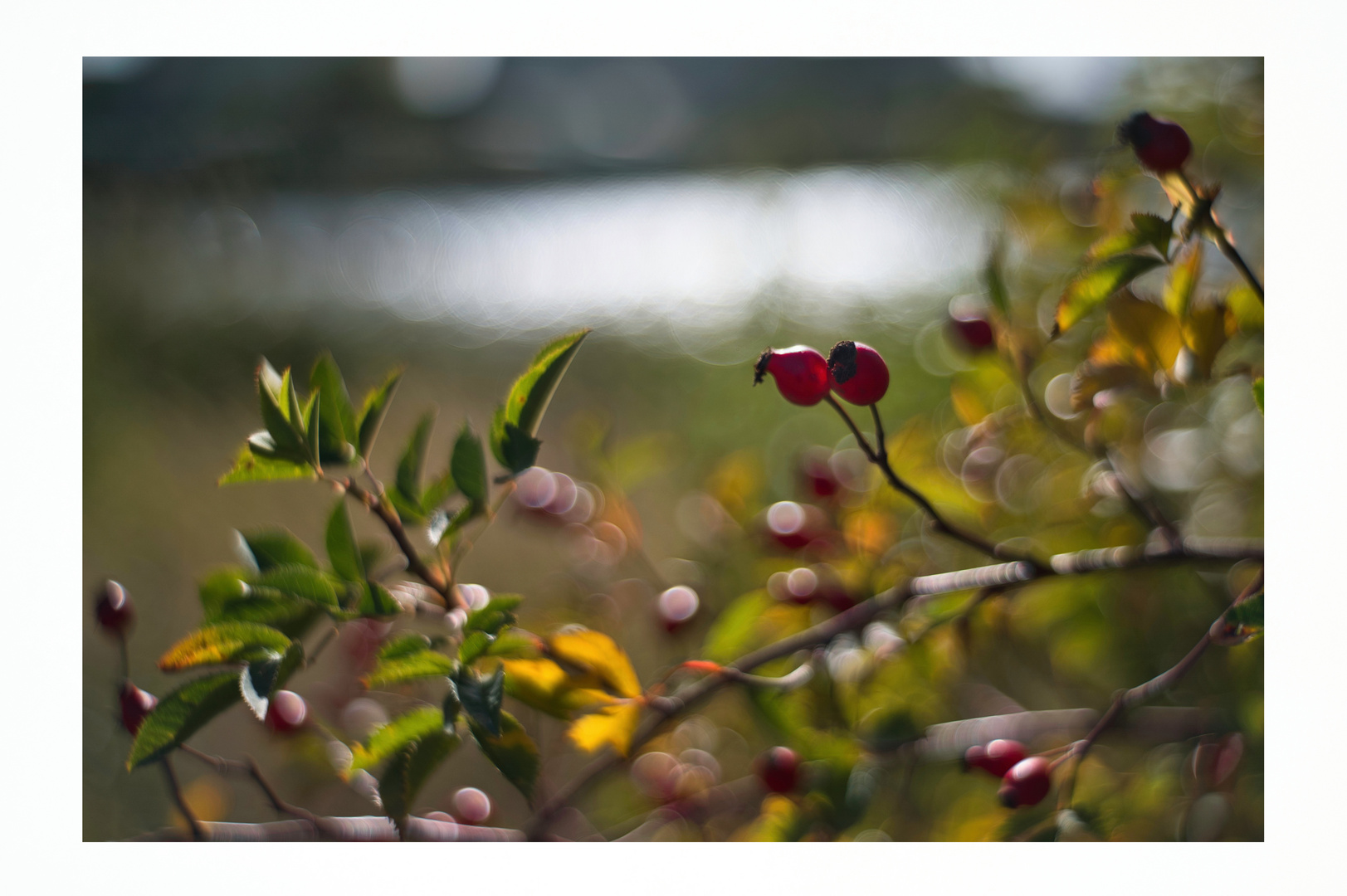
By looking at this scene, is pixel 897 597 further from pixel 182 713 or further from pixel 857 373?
pixel 182 713

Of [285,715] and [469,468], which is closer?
[469,468]

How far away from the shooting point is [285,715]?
1.53 ft

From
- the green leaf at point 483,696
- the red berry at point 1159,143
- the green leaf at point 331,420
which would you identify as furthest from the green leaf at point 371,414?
the red berry at point 1159,143

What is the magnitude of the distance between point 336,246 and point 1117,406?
1.65m

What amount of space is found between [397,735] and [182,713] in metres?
0.08

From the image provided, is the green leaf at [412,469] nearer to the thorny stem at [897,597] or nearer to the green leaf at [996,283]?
the thorny stem at [897,597]

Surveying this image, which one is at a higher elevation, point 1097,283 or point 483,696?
point 1097,283

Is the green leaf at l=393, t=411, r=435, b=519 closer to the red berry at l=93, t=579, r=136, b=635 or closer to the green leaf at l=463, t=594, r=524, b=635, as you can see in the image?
the green leaf at l=463, t=594, r=524, b=635

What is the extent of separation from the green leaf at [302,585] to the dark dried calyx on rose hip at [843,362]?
213 mm

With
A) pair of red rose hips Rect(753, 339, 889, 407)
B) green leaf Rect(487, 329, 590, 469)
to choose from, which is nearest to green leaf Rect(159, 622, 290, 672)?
green leaf Rect(487, 329, 590, 469)

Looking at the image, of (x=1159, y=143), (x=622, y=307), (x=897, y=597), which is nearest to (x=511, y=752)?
(x=897, y=597)

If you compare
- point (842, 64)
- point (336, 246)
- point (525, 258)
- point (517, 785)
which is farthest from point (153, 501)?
point (842, 64)

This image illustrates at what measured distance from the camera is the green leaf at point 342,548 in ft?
1.01
